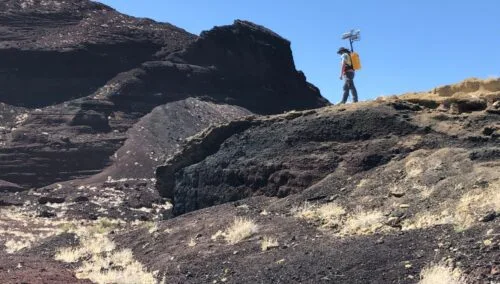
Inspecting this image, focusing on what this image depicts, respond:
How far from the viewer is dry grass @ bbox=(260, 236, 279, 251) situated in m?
11.0

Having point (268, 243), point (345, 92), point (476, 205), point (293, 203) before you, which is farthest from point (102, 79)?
point (476, 205)

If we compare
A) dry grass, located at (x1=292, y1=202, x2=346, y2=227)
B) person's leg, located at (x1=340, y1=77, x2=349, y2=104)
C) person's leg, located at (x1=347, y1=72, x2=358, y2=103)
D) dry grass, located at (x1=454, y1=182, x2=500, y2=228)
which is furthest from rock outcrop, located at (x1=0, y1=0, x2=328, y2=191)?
dry grass, located at (x1=454, y1=182, x2=500, y2=228)

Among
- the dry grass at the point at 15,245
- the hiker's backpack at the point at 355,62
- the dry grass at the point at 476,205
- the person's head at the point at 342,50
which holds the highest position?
the person's head at the point at 342,50

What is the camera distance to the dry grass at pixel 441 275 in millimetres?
6964

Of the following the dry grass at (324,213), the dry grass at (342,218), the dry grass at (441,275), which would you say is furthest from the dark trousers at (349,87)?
the dry grass at (441,275)

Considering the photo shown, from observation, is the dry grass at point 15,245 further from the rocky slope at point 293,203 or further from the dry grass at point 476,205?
the dry grass at point 476,205

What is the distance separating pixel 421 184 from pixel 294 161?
5.36 m

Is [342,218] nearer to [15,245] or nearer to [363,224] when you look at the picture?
[363,224]

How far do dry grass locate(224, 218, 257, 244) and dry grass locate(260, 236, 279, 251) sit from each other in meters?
1.00

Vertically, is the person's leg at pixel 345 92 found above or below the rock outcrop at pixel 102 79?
below

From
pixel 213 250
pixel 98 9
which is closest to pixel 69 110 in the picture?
pixel 98 9

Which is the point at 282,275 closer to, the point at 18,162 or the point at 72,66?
the point at 18,162

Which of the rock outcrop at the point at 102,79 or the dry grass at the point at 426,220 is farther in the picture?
the rock outcrop at the point at 102,79

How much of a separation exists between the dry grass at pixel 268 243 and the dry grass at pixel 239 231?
100cm
